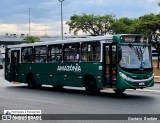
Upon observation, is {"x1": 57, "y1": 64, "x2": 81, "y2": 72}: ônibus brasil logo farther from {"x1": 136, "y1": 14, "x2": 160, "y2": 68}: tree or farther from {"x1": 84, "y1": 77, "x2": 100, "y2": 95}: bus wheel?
{"x1": 136, "y1": 14, "x2": 160, "y2": 68}: tree

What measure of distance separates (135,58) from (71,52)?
13.2ft

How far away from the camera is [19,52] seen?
27766mm

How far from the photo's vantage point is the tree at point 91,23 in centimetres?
7461

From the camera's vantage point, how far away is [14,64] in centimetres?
2831

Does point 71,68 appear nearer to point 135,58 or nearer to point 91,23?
point 135,58

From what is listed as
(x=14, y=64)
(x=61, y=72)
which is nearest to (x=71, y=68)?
(x=61, y=72)

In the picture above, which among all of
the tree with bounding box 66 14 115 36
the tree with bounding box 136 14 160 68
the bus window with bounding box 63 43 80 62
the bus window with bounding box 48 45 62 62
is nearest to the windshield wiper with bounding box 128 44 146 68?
the bus window with bounding box 63 43 80 62

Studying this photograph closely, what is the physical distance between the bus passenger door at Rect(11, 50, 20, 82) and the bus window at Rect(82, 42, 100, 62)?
802cm

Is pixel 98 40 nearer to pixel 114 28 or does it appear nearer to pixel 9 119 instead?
pixel 9 119

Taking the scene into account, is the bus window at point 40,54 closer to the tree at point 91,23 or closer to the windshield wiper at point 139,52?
the windshield wiper at point 139,52

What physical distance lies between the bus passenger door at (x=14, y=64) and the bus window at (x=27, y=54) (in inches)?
33.7

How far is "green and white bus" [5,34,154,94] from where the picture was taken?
18.9 metres

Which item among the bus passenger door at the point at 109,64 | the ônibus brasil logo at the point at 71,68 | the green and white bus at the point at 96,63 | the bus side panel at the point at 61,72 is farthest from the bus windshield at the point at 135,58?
the ônibus brasil logo at the point at 71,68

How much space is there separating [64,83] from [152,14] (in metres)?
36.8
